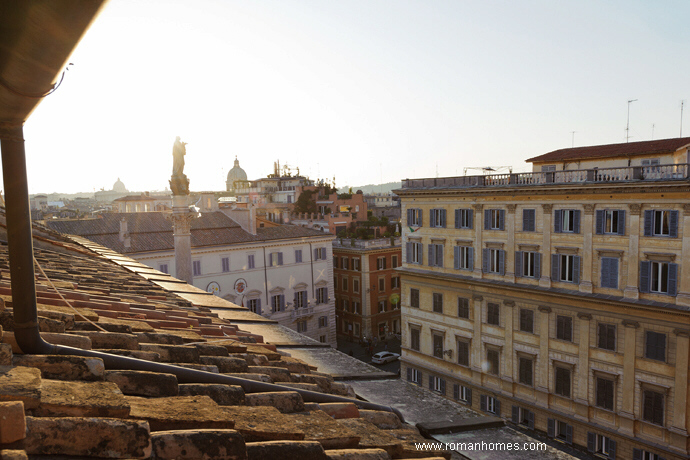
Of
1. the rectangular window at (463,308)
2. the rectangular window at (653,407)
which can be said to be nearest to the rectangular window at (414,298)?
the rectangular window at (463,308)

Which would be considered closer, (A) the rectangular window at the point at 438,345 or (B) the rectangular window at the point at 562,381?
(B) the rectangular window at the point at 562,381

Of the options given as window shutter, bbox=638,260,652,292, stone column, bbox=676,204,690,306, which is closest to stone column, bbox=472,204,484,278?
window shutter, bbox=638,260,652,292

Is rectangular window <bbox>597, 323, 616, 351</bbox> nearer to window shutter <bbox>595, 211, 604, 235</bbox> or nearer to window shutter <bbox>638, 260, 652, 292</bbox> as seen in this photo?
window shutter <bbox>638, 260, 652, 292</bbox>

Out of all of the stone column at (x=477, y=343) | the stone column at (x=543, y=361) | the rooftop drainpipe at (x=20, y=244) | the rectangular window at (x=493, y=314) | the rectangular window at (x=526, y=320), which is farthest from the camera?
the stone column at (x=477, y=343)

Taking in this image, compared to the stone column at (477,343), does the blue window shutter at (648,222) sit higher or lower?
higher

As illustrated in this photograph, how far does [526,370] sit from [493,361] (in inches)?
79.3

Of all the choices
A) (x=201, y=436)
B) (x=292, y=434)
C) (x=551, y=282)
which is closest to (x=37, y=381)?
(x=201, y=436)

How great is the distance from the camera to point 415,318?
33.0 meters

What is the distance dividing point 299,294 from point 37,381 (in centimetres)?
4137

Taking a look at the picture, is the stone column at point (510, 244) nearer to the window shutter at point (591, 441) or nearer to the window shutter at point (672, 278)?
the window shutter at point (672, 278)

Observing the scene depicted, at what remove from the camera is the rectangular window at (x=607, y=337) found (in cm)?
2348

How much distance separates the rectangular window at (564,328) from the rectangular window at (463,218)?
7245 mm

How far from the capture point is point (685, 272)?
69.7ft

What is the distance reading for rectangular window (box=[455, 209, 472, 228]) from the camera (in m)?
29.7
